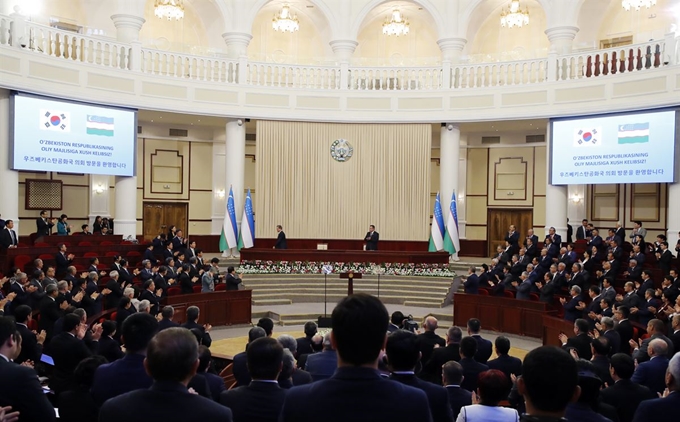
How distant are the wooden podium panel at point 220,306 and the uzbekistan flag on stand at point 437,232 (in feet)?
21.1

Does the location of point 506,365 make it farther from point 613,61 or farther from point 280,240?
point 613,61

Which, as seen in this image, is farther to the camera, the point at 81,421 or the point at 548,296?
the point at 548,296

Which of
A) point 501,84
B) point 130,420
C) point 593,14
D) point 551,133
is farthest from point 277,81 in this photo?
point 130,420

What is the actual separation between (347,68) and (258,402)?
16.6 metres

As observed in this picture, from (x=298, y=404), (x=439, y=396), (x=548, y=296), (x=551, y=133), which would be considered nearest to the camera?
(x=298, y=404)

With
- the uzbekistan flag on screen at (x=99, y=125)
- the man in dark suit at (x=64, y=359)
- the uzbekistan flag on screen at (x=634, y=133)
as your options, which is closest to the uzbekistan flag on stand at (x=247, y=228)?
the uzbekistan flag on screen at (x=99, y=125)

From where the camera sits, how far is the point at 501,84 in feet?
58.6

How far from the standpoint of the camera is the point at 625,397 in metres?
4.19

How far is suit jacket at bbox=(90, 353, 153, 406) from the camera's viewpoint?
10.3 ft

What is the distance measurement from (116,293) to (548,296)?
798cm

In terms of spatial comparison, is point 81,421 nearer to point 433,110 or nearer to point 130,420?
point 130,420

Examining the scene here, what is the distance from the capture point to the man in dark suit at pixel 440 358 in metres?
5.01

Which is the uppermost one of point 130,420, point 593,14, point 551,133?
point 593,14

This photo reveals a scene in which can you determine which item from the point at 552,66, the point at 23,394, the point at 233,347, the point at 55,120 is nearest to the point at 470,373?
the point at 23,394
